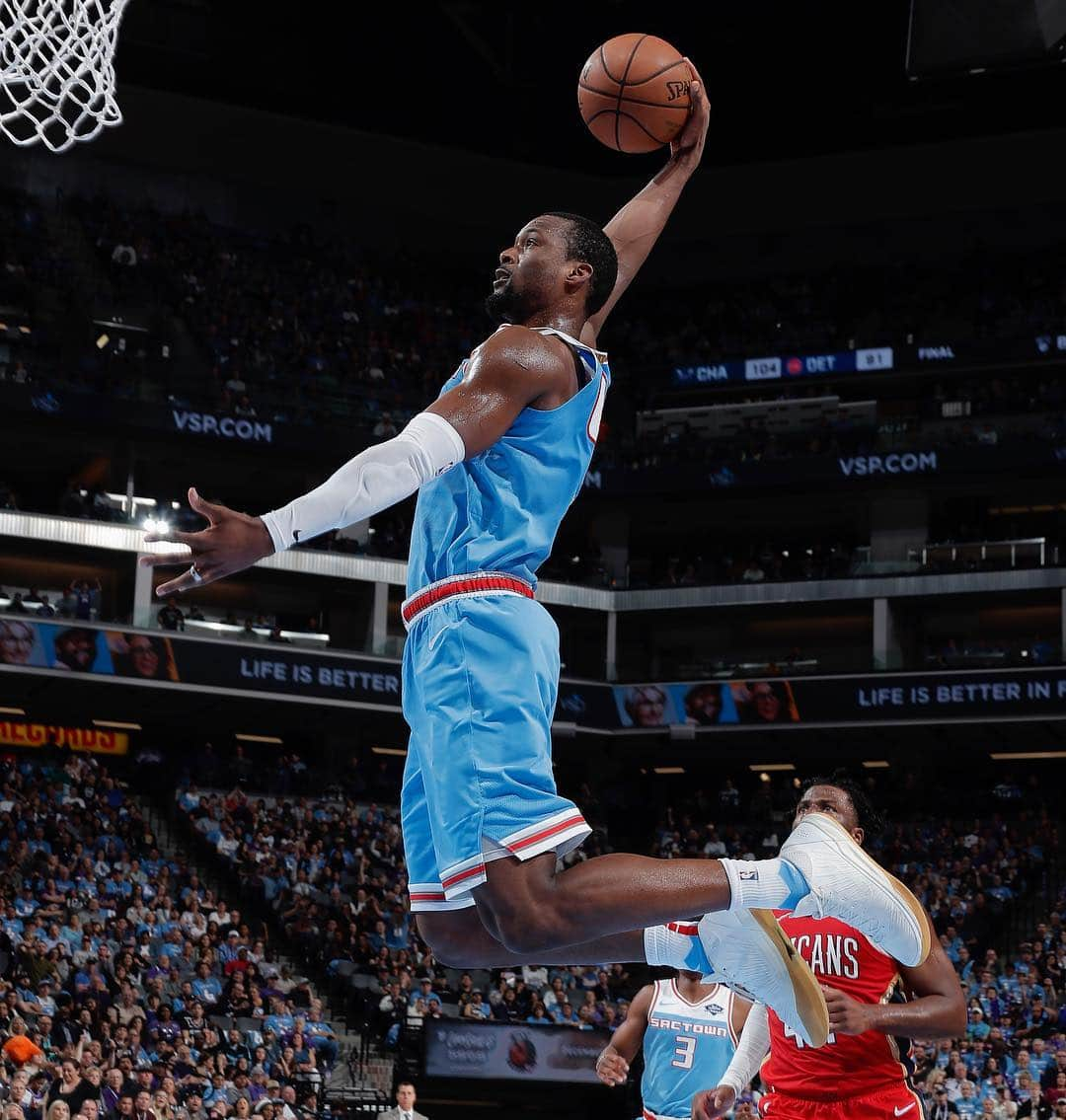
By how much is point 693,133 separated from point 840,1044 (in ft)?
12.8

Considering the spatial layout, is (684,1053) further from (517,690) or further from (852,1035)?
(517,690)

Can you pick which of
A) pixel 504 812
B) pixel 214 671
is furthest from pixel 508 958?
pixel 214 671

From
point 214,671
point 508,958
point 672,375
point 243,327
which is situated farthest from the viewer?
point 672,375

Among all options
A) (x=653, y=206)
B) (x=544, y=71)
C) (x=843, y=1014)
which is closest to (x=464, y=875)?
(x=843, y=1014)

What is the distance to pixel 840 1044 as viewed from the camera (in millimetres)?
6582

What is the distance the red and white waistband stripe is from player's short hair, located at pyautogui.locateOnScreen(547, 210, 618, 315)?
3.39 ft

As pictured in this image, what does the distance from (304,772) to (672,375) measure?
14832mm

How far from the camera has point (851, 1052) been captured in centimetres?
657

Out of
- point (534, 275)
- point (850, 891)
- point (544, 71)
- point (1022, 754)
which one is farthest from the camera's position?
point (544, 71)

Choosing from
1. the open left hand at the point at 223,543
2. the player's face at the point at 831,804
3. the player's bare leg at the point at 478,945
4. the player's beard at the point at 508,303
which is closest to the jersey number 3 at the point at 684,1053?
the player's face at the point at 831,804

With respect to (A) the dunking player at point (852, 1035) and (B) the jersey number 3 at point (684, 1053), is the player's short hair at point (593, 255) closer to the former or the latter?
(A) the dunking player at point (852, 1035)

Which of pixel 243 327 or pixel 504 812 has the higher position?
pixel 243 327

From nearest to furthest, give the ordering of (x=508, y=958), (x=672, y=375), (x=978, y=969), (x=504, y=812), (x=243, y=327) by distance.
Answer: (x=504, y=812) → (x=508, y=958) → (x=978, y=969) → (x=243, y=327) → (x=672, y=375)

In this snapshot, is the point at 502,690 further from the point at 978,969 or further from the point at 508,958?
the point at 978,969
